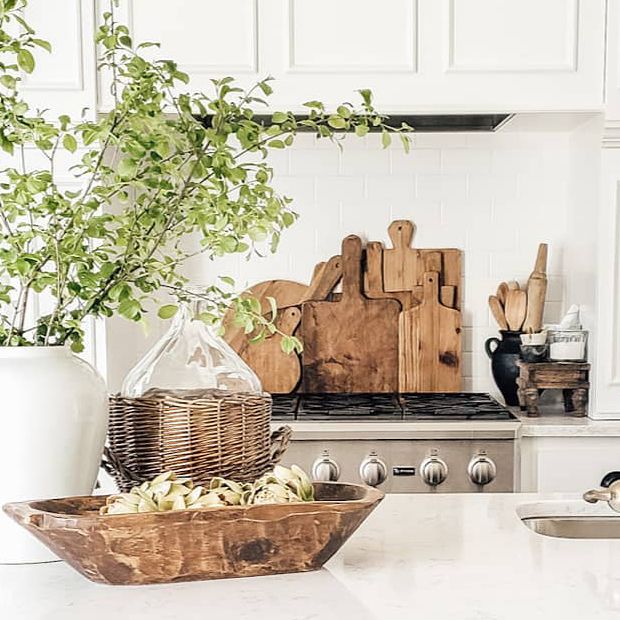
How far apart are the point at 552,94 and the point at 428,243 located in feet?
2.41

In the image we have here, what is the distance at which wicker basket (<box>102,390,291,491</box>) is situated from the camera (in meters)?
1.42

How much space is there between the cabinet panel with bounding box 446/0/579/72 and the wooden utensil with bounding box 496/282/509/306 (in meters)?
0.80

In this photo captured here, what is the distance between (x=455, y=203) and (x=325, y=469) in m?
1.18

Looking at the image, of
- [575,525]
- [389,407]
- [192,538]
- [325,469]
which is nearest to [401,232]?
[389,407]

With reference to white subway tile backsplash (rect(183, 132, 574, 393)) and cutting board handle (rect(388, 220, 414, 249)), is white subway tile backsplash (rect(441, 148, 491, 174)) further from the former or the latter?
cutting board handle (rect(388, 220, 414, 249))

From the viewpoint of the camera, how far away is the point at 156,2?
2.99 m

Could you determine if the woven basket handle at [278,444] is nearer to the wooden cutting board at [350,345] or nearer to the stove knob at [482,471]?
the stove knob at [482,471]

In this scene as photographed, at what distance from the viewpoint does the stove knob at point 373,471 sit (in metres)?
2.84

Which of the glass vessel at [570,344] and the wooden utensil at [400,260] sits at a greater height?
the wooden utensil at [400,260]

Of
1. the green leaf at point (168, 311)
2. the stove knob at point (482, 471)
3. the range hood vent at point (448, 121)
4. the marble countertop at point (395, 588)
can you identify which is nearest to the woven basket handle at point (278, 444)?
the marble countertop at point (395, 588)

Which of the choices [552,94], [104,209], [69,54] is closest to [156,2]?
[69,54]

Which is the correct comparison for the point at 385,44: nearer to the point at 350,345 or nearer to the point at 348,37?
the point at 348,37

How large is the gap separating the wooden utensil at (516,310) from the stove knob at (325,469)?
91cm

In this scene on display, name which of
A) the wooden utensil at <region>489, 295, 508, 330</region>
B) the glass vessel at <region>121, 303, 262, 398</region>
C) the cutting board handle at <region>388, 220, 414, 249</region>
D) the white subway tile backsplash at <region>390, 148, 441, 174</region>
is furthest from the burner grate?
the glass vessel at <region>121, 303, 262, 398</region>
